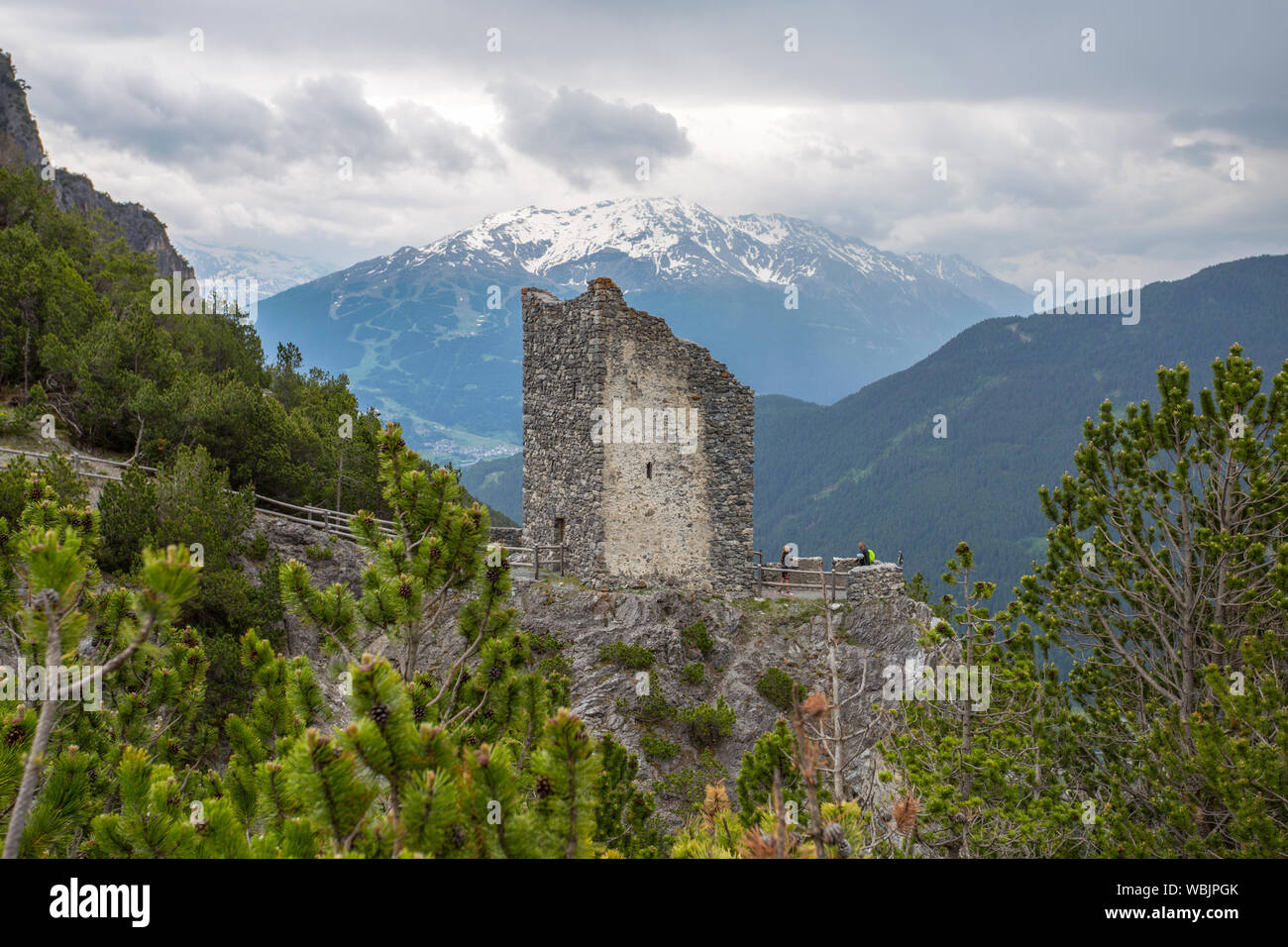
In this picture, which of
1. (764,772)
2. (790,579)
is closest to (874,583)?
(790,579)

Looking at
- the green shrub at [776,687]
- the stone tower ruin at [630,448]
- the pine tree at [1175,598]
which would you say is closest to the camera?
the pine tree at [1175,598]

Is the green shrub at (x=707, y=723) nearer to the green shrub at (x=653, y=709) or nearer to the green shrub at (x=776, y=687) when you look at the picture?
the green shrub at (x=653, y=709)

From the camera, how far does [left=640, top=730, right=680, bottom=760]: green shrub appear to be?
56.5 feet

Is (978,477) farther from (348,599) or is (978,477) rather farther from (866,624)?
(348,599)

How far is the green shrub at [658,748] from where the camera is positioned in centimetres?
1723

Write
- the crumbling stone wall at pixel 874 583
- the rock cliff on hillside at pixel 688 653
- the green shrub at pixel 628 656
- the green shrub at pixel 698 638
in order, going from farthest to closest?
the crumbling stone wall at pixel 874 583
the green shrub at pixel 698 638
the green shrub at pixel 628 656
the rock cliff on hillside at pixel 688 653

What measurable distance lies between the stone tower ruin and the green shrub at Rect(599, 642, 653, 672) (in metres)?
1.89

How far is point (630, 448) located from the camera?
19.9 meters

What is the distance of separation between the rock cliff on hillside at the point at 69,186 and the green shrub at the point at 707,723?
47.3 metres

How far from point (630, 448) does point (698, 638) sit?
4.89 metres

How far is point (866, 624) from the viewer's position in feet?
65.3

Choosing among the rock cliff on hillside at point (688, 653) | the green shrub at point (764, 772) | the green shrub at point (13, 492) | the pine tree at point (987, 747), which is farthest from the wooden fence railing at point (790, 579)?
the green shrub at point (13, 492)

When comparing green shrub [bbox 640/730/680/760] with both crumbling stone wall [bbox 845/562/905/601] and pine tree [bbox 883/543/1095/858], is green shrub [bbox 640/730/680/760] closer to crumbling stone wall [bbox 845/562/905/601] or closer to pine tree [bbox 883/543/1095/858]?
crumbling stone wall [bbox 845/562/905/601]
